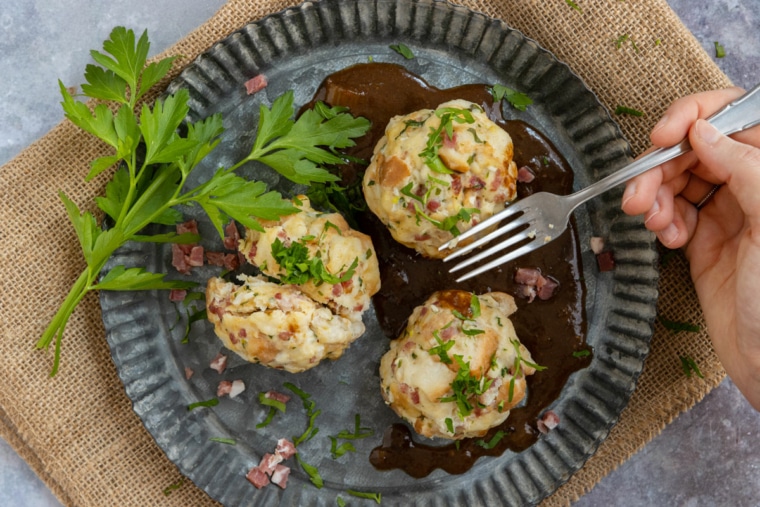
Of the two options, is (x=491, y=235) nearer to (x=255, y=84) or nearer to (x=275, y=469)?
(x=255, y=84)

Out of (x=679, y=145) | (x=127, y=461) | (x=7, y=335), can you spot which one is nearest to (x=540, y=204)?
(x=679, y=145)

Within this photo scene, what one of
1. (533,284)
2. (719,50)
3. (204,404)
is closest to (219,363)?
(204,404)

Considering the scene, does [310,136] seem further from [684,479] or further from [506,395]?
[684,479]

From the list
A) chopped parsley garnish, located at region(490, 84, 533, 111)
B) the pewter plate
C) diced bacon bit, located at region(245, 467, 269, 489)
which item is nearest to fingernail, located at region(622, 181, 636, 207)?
the pewter plate

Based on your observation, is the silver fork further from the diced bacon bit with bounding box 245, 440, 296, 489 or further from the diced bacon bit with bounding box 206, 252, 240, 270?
the diced bacon bit with bounding box 245, 440, 296, 489

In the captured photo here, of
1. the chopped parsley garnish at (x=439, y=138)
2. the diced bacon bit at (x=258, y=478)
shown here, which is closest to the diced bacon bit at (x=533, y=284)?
the chopped parsley garnish at (x=439, y=138)

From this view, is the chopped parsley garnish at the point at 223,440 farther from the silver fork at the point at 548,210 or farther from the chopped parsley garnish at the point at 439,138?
the chopped parsley garnish at the point at 439,138
